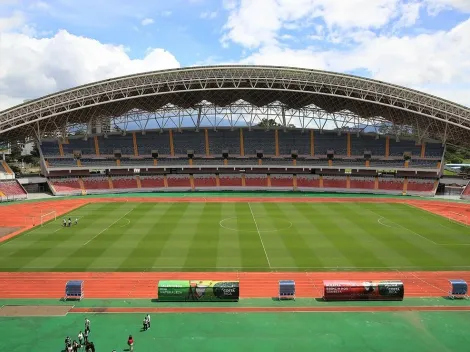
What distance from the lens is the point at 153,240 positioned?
3039 centimetres

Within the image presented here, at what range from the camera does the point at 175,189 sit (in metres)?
59.8

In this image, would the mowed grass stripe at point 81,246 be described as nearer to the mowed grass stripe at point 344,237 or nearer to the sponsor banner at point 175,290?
the sponsor banner at point 175,290

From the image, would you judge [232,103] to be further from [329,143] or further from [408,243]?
[408,243]

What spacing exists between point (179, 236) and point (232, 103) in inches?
1344

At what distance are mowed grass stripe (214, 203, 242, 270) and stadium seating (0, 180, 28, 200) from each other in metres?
30.6

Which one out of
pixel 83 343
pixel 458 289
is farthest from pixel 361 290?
pixel 83 343

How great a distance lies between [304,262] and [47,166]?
1865 inches

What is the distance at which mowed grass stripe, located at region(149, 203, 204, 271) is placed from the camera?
2553 centimetres

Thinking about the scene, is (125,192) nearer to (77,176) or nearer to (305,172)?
(77,176)

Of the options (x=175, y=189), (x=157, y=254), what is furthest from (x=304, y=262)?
(x=175, y=189)

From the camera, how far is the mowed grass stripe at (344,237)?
1028 inches

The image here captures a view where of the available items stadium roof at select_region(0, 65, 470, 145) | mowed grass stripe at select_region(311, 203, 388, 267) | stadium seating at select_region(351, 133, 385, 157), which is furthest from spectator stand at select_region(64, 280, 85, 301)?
stadium seating at select_region(351, 133, 385, 157)

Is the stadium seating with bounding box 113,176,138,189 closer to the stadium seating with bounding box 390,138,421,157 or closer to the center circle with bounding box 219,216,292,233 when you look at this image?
the center circle with bounding box 219,216,292,233

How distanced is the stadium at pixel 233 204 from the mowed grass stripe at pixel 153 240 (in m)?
0.19
